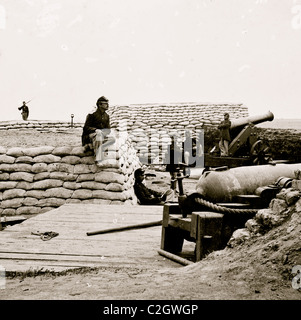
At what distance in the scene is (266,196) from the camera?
11.5 ft

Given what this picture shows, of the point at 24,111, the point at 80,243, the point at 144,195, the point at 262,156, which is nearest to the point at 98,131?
the point at 144,195

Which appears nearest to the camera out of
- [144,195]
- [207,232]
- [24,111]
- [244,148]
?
[207,232]

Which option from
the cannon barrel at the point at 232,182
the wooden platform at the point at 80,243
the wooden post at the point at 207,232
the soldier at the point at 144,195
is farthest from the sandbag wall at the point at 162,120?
the wooden post at the point at 207,232

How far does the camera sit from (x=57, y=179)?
8.38 meters

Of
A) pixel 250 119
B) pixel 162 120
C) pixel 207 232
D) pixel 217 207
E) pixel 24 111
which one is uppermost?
pixel 24 111

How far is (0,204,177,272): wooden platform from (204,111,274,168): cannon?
1338mm

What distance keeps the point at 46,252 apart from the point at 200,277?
6.33 feet

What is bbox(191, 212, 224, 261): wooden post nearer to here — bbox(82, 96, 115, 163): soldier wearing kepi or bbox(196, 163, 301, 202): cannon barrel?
bbox(196, 163, 301, 202): cannon barrel

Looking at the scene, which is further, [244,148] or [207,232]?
[244,148]

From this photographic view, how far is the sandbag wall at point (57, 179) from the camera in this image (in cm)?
809

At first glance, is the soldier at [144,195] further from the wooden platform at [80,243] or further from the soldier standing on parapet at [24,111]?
the soldier standing on parapet at [24,111]

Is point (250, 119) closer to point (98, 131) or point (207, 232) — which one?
point (98, 131)

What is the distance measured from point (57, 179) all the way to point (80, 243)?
13.5ft

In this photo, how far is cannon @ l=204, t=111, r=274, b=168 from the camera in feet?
21.6
